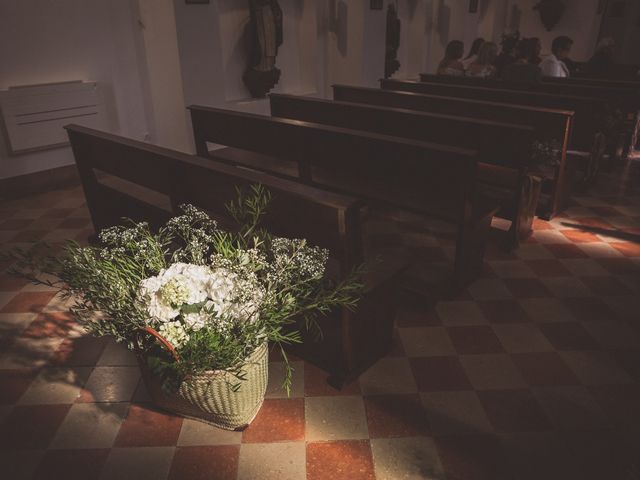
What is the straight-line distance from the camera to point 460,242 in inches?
125

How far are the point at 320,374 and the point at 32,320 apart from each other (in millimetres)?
1863

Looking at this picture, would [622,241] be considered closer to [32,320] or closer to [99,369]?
[99,369]

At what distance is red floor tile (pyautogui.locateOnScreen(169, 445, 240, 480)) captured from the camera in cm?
204

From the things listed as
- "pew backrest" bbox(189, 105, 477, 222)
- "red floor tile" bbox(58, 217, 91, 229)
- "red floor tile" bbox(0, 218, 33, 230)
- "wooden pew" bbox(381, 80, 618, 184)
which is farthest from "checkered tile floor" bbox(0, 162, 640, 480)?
"wooden pew" bbox(381, 80, 618, 184)

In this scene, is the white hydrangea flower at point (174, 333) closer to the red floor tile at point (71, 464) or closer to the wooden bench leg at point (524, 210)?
the red floor tile at point (71, 464)

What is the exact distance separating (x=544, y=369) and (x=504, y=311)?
0.57 metres

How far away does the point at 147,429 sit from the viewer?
7.43 feet

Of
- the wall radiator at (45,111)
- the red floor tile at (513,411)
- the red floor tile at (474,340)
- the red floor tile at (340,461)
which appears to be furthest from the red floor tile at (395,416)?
the wall radiator at (45,111)

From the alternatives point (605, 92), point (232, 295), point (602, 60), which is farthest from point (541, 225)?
point (602, 60)

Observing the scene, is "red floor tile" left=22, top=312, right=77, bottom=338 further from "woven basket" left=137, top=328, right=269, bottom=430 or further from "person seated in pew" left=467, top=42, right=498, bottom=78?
"person seated in pew" left=467, top=42, right=498, bottom=78

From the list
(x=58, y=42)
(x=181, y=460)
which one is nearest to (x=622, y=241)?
(x=181, y=460)

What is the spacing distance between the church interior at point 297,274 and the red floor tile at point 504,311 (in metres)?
0.02

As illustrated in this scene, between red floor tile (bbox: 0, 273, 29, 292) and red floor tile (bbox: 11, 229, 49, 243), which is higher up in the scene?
red floor tile (bbox: 11, 229, 49, 243)

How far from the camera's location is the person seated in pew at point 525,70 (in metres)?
5.96
